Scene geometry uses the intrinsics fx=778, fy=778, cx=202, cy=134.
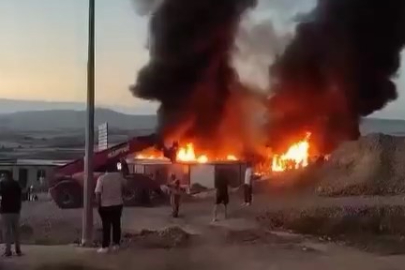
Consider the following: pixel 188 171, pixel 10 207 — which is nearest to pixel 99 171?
pixel 188 171

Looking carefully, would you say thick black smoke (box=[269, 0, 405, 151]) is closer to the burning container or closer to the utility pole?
the burning container

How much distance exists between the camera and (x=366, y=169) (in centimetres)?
3000

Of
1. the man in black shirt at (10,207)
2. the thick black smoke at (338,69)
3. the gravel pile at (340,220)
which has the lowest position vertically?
the gravel pile at (340,220)

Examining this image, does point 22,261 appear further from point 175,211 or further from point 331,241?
point 175,211

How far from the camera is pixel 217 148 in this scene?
39.6 metres

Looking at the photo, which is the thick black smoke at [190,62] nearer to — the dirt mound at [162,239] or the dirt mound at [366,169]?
the dirt mound at [366,169]

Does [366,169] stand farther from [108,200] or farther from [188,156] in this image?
[108,200]

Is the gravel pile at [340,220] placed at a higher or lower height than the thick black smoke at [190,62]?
lower

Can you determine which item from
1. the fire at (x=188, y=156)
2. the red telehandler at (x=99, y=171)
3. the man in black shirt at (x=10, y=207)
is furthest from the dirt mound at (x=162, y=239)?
the fire at (x=188, y=156)

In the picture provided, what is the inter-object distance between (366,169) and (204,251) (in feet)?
56.1

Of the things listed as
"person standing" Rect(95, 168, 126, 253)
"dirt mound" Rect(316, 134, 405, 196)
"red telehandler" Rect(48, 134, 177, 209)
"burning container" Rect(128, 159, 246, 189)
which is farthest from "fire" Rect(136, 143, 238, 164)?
"person standing" Rect(95, 168, 126, 253)

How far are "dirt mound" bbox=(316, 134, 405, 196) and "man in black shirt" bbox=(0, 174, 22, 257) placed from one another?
671 inches

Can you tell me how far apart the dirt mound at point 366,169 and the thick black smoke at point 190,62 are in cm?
822

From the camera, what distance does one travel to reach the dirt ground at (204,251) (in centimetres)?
1234
